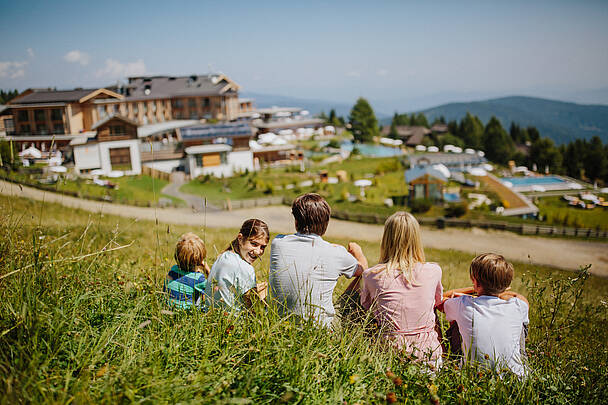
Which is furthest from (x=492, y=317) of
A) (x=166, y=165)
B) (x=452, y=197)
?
(x=166, y=165)

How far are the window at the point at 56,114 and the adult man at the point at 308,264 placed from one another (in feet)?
144

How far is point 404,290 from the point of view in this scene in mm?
2836

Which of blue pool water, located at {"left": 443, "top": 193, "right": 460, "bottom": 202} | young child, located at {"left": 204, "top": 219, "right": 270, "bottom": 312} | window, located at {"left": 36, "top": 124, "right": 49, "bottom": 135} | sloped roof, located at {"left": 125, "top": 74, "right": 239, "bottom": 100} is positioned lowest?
blue pool water, located at {"left": 443, "top": 193, "right": 460, "bottom": 202}

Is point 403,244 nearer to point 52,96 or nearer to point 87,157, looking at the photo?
point 87,157

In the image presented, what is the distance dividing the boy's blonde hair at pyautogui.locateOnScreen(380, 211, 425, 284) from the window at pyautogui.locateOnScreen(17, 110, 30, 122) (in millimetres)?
43837

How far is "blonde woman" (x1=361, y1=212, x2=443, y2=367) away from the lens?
110 inches

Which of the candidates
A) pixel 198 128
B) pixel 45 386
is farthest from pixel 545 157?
pixel 45 386

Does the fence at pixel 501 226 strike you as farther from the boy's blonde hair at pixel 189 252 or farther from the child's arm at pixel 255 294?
the child's arm at pixel 255 294

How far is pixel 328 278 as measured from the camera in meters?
2.94

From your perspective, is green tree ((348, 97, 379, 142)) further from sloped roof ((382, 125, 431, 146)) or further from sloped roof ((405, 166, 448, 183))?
sloped roof ((405, 166, 448, 183))

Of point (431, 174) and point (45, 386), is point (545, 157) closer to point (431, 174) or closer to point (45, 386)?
point (431, 174)

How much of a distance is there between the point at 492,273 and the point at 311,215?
1352 millimetres

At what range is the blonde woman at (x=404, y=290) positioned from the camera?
2.81 metres

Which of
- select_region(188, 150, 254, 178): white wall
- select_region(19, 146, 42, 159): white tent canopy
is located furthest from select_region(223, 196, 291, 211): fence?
select_region(19, 146, 42, 159): white tent canopy
